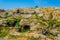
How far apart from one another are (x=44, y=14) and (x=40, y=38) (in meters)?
15.1

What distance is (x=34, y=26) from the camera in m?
48.8

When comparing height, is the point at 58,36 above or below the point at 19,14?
below

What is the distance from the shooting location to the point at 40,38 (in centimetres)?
4456

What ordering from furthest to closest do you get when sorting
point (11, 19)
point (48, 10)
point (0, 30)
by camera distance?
point (48, 10) < point (11, 19) < point (0, 30)

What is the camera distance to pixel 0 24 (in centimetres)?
5409

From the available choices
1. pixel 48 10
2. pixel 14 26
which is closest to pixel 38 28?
pixel 14 26

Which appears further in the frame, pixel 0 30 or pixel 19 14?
pixel 19 14

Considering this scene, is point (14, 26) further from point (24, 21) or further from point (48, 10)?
point (48, 10)

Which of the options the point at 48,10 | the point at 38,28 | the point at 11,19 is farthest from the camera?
the point at 48,10

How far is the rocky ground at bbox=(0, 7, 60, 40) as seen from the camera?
4622 cm

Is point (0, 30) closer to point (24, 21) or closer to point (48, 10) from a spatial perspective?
point (24, 21)

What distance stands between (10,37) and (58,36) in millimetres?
9827

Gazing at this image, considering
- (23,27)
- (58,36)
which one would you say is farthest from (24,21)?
(58,36)

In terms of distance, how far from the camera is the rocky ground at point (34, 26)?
46.2 m
